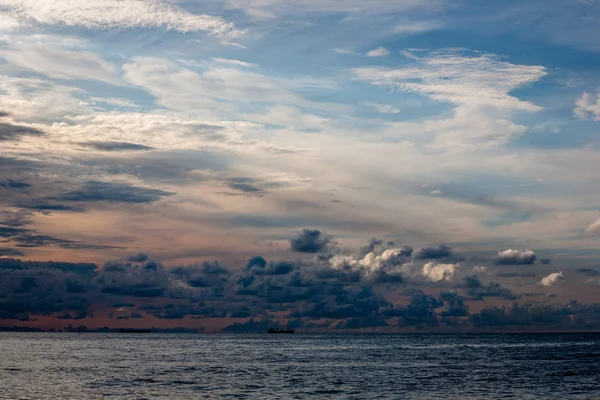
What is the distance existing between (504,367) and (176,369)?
197 feet

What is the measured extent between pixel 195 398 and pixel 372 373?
4171 centimetres

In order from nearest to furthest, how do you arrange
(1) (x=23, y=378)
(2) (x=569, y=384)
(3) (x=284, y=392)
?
1. (3) (x=284, y=392)
2. (2) (x=569, y=384)
3. (1) (x=23, y=378)

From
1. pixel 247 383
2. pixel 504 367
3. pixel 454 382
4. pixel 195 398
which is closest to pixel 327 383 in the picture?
pixel 247 383

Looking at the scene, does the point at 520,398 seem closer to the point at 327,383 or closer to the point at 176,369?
the point at 327,383

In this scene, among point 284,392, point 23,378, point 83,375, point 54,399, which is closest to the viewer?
point 54,399

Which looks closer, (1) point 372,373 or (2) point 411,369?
(1) point 372,373

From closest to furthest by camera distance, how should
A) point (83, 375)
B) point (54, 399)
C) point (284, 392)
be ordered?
point (54, 399) < point (284, 392) < point (83, 375)

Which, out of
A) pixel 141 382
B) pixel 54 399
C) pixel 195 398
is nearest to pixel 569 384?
pixel 195 398

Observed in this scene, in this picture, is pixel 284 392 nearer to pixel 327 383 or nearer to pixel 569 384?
pixel 327 383

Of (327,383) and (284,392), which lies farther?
Answer: (327,383)

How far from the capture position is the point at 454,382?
292ft

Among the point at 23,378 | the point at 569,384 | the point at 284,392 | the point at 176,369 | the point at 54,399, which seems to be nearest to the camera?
the point at 54,399

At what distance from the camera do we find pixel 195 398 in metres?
71.9

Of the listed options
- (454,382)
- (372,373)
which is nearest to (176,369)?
(372,373)
